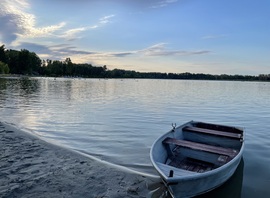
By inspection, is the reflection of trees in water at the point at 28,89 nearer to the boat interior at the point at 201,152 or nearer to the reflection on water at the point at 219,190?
the boat interior at the point at 201,152

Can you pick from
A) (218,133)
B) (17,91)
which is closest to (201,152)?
(218,133)

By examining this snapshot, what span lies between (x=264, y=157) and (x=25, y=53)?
166979 millimetres

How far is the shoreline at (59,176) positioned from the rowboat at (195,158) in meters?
1.13

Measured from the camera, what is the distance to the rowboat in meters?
6.04

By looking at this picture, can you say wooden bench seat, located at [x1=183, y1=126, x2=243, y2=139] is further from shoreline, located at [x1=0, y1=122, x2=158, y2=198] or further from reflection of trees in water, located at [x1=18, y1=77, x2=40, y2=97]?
reflection of trees in water, located at [x1=18, y1=77, x2=40, y2=97]

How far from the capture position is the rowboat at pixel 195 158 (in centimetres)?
604

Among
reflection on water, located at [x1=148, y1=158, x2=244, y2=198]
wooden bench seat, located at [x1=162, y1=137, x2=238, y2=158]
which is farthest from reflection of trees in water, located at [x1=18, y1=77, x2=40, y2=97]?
reflection on water, located at [x1=148, y1=158, x2=244, y2=198]

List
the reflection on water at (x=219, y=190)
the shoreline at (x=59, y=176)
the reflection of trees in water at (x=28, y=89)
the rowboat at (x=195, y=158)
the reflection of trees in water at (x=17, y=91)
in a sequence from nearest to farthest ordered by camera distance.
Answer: the rowboat at (x=195, y=158), the shoreline at (x=59, y=176), the reflection on water at (x=219, y=190), the reflection of trees in water at (x=17, y=91), the reflection of trees in water at (x=28, y=89)

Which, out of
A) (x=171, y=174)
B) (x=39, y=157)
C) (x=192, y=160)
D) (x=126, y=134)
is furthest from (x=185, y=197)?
(x=126, y=134)

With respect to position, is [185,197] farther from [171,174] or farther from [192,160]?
[192,160]

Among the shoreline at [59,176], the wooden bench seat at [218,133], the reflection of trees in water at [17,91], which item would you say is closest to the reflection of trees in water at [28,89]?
the reflection of trees in water at [17,91]

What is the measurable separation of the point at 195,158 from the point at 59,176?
4705 mm

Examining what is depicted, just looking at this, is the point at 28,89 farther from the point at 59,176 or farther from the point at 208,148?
the point at 208,148

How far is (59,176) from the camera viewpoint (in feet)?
25.1
